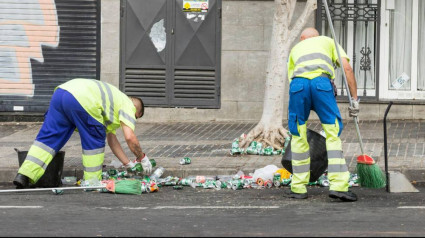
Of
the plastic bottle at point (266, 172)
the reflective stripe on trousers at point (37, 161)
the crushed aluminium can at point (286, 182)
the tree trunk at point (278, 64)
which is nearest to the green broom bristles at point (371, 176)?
the crushed aluminium can at point (286, 182)

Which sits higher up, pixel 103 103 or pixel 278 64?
pixel 278 64

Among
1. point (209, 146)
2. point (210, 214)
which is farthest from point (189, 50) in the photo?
point (210, 214)

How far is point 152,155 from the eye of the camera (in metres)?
12.6

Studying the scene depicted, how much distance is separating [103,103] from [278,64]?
309cm

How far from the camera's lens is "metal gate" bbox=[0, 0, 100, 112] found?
626 inches

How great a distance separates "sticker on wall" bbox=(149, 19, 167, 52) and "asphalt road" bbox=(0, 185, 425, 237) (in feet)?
18.0

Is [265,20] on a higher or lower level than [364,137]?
higher

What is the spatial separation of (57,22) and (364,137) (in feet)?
17.2

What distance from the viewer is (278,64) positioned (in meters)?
12.8

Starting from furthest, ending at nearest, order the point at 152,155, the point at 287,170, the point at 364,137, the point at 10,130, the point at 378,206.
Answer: the point at 10,130, the point at 364,137, the point at 152,155, the point at 287,170, the point at 378,206

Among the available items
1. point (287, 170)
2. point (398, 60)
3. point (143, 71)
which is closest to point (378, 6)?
point (398, 60)

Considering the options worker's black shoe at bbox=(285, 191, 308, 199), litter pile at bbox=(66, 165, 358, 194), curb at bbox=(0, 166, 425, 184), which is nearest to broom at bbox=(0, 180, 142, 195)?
litter pile at bbox=(66, 165, 358, 194)

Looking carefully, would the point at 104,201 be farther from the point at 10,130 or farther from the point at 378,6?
the point at 378,6

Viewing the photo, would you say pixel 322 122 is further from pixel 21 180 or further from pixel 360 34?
pixel 360 34
